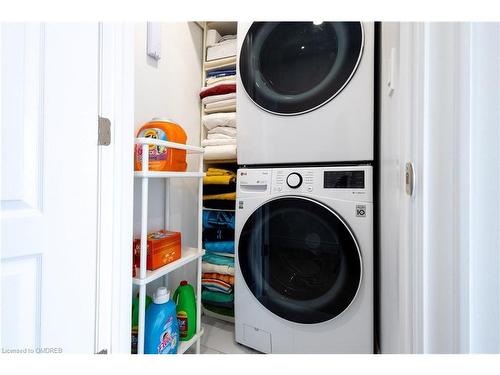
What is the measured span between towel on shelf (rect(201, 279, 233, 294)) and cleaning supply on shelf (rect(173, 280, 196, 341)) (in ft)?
0.93

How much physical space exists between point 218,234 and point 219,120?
73 centimetres

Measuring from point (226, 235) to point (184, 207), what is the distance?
321mm

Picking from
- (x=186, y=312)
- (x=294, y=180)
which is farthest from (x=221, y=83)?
(x=186, y=312)

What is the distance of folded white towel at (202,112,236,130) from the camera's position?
149 cm

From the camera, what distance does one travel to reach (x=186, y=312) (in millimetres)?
1166

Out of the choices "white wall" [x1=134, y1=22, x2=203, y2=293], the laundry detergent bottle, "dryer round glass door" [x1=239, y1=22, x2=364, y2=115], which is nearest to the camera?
the laundry detergent bottle

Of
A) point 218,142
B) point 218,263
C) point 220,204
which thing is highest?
point 218,142

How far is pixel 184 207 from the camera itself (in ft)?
5.00

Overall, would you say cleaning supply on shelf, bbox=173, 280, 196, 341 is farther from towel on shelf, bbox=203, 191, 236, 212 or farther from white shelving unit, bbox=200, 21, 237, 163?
white shelving unit, bbox=200, 21, 237, 163

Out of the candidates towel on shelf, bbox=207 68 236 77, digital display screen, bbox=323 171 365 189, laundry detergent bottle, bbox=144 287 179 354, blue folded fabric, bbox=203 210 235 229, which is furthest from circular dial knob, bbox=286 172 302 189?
towel on shelf, bbox=207 68 236 77

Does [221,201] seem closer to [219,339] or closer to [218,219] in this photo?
[218,219]
